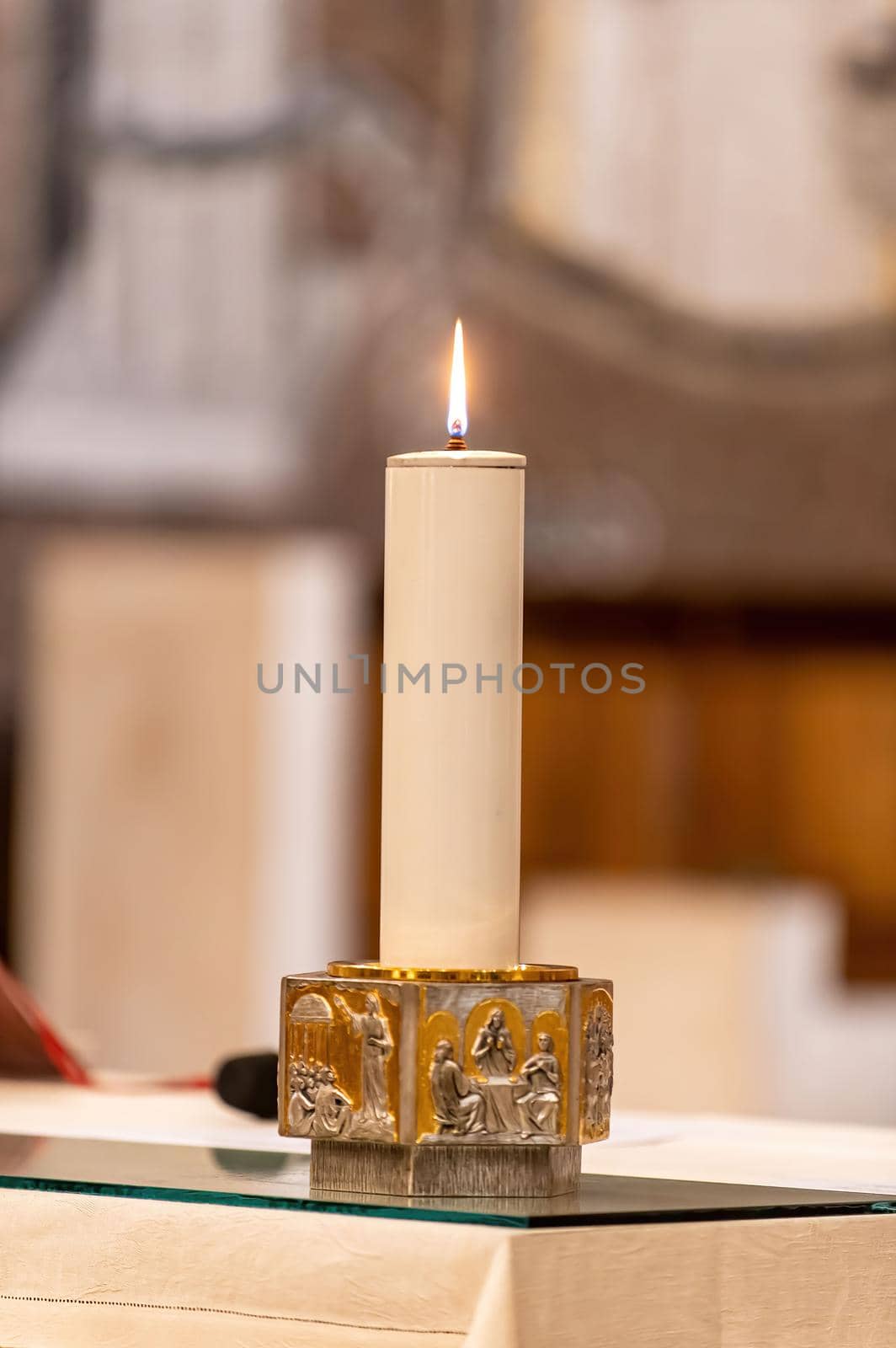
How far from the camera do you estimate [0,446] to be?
14.4 feet

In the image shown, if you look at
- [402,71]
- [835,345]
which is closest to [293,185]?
[402,71]

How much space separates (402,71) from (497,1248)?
4.19m

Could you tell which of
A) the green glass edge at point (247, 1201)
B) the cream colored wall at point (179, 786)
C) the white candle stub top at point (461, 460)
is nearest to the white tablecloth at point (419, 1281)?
the green glass edge at point (247, 1201)

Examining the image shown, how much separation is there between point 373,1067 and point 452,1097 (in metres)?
0.02

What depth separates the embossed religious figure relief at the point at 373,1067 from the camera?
0.51 metres

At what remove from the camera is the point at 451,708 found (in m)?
0.54

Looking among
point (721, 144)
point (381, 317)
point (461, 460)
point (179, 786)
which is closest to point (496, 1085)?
point (461, 460)

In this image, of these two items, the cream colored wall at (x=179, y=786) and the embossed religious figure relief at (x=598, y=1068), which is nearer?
the embossed religious figure relief at (x=598, y=1068)

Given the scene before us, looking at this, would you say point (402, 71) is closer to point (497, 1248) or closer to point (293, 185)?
point (293, 185)

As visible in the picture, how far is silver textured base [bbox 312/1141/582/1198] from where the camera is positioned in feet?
1.68

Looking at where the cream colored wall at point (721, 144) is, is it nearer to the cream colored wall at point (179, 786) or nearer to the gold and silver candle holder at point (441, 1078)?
the cream colored wall at point (179, 786)

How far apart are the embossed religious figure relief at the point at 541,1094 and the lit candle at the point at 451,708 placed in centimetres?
3

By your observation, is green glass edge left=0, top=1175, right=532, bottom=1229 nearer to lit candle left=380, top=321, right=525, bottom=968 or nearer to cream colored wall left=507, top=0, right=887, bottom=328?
lit candle left=380, top=321, right=525, bottom=968

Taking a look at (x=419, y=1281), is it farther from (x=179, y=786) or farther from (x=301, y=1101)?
(x=179, y=786)
